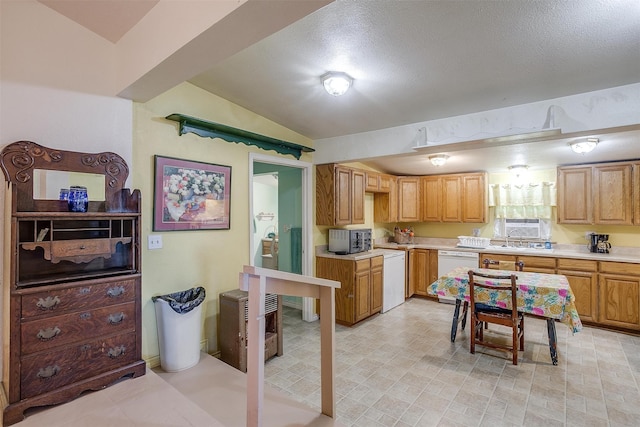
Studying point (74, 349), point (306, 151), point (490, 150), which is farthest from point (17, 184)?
point (490, 150)

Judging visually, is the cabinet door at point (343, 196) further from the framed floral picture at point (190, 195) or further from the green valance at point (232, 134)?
the framed floral picture at point (190, 195)

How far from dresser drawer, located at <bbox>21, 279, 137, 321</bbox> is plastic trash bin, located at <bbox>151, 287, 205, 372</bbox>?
14.7 inches

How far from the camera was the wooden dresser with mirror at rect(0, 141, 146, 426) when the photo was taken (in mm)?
1731

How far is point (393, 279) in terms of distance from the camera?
4.72 meters

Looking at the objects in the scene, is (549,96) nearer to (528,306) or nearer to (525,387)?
(528,306)

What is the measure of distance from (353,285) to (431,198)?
2529mm

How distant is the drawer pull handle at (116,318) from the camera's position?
206cm

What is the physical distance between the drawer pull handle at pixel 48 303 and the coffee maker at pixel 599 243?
5.91 m

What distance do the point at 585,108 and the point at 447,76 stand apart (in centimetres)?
110

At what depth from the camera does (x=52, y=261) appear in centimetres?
188

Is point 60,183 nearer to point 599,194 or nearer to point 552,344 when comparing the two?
point 552,344

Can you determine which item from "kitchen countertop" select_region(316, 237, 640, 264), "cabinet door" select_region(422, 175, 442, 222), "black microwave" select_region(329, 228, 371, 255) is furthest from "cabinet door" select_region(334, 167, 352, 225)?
"cabinet door" select_region(422, 175, 442, 222)

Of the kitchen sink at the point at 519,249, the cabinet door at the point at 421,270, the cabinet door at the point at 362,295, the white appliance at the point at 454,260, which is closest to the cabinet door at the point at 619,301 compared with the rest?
the kitchen sink at the point at 519,249

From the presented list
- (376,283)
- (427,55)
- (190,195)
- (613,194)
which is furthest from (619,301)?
(190,195)
